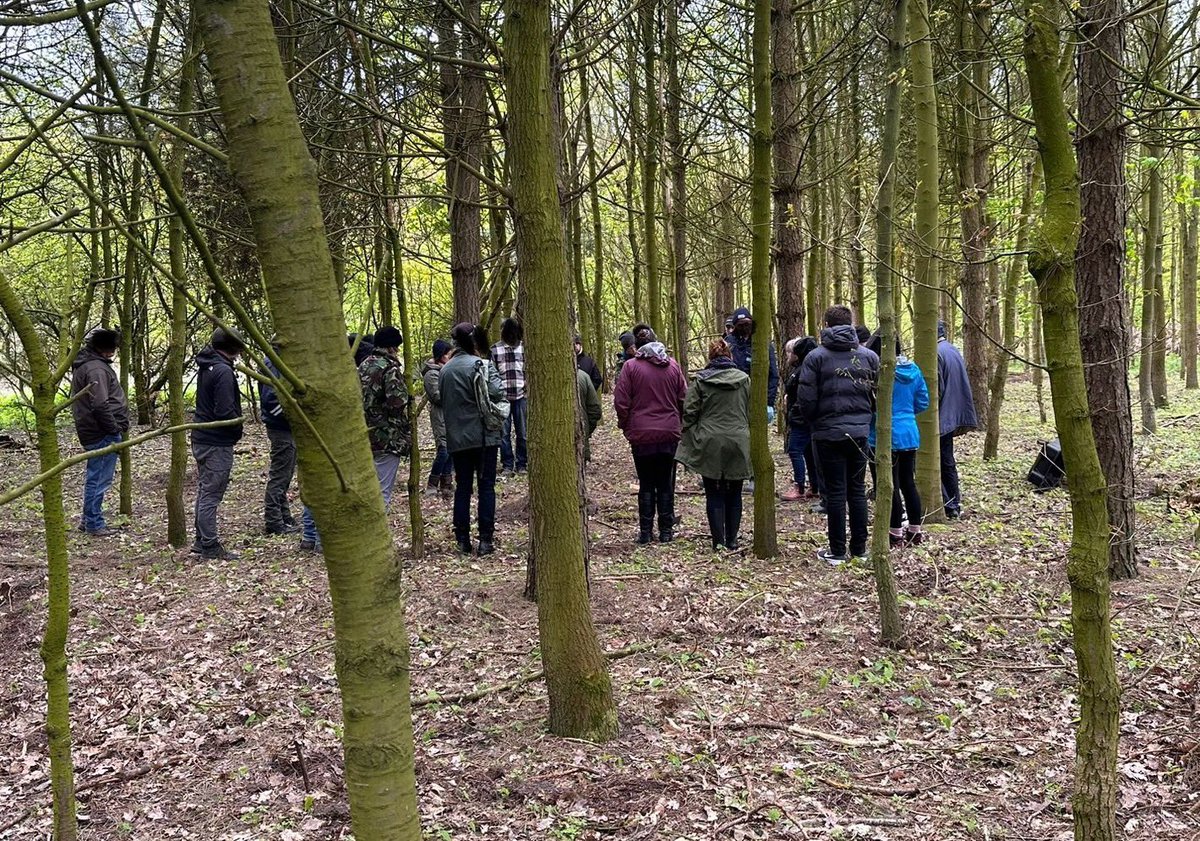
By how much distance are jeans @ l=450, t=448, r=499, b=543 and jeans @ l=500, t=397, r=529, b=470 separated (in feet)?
10.3

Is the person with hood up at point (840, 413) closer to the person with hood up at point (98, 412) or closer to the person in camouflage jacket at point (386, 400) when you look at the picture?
the person in camouflage jacket at point (386, 400)

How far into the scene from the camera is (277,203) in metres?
1.86

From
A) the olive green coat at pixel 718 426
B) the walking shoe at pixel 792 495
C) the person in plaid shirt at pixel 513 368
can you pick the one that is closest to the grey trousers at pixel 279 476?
the person in plaid shirt at pixel 513 368

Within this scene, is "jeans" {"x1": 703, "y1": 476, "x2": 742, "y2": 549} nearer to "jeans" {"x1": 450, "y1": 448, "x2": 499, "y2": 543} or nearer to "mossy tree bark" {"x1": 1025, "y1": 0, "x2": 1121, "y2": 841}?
"jeans" {"x1": 450, "y1": 448, "x2": 499, "y2": 543}

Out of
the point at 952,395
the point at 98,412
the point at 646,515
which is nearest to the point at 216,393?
the point at 98,412

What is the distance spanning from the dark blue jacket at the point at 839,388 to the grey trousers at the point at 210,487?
5708 mm

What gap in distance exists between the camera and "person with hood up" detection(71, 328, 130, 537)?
914cm

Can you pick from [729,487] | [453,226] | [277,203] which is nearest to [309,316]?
[277,203]

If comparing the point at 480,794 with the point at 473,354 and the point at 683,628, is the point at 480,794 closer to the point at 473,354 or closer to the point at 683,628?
the point at 683,628

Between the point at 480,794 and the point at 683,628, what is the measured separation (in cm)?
244

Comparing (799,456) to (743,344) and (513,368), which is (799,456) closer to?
(743,344)

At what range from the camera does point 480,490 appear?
8.59 metres

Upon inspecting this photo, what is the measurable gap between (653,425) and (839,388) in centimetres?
188

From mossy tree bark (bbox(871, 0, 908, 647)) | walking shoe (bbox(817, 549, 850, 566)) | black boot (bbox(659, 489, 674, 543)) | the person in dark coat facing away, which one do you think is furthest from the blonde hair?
mossy tree bark (bbox(871, 0, 908, 647))
